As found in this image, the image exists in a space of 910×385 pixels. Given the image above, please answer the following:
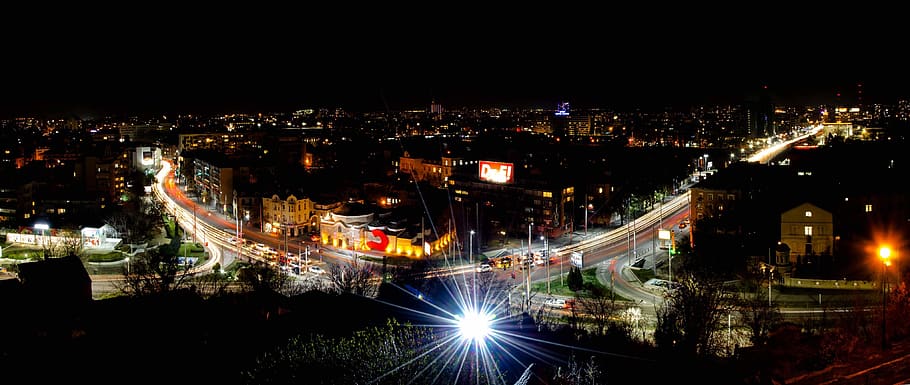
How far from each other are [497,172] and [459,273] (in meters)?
6.97

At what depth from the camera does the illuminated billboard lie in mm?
20766

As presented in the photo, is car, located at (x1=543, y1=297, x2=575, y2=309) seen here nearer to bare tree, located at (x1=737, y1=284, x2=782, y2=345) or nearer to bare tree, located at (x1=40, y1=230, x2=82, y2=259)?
bare tree, located at (x1=737, y1=284, x2=782, y2=345)

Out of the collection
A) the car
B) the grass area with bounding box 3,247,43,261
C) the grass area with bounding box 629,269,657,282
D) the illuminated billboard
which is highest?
the illuminated billboard

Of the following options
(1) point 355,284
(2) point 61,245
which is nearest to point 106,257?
(2) point 61,245

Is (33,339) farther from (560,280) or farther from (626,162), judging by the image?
(626,162)

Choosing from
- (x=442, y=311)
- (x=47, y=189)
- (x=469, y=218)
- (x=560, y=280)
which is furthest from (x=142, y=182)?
(x=442, y=311)

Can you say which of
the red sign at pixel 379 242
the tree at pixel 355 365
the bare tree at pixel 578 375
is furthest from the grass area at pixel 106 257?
the bare tree at pixel 578 375

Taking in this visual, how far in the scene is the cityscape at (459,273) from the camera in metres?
7.33

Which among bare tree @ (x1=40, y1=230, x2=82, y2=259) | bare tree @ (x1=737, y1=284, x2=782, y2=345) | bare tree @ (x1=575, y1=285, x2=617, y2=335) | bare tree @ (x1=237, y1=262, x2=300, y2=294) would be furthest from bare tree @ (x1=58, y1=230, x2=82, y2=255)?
bare tree @ (x1=737, y1=284, x2=782, y2=345)

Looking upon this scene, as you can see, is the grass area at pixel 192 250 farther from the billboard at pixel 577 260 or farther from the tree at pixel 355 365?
the tree at pixel 355 365

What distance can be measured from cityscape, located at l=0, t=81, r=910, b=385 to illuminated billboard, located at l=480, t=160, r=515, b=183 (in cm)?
7

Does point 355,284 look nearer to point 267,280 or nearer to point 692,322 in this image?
point 267,280

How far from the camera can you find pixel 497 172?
Result: 68.7 ft

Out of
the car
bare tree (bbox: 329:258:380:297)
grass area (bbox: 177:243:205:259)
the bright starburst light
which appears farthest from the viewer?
grass area (bbox: 177:243:205:259)
